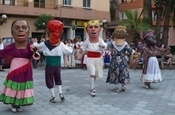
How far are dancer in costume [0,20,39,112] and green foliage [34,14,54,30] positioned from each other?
1959cm

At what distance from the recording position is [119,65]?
9.09 meters

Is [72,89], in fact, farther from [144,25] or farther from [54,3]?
[54,3]

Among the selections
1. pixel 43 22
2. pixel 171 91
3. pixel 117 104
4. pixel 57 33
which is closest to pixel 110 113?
pixel 117 104

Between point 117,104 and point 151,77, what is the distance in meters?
2.59

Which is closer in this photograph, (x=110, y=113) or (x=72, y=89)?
(x=110, y=113)

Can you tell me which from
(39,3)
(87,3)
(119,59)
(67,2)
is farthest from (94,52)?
(87,3)

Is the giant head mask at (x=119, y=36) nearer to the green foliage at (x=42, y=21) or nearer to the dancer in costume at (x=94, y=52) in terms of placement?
the dancer in costume at (x=94, y=52)

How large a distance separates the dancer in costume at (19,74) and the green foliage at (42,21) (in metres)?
19.6

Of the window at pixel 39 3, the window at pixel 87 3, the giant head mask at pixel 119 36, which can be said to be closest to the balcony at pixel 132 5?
the window at pixel 87 3

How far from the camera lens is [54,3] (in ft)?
99.2

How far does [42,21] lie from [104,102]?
19708mm

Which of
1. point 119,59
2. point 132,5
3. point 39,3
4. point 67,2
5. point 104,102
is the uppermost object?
point 132,5

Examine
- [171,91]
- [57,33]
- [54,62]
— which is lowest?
[171,91]

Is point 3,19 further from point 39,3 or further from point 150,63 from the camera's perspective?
point 150,63
